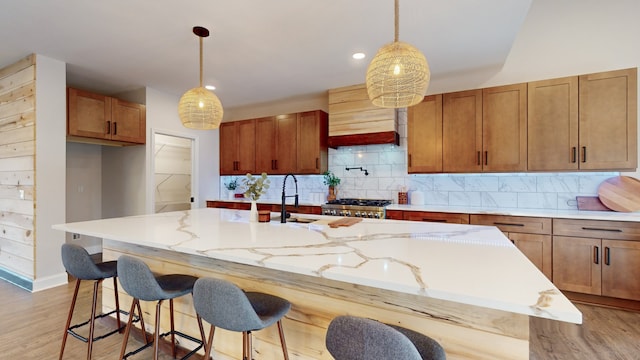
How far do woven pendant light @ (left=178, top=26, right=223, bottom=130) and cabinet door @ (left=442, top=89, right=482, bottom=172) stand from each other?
268 centimetres

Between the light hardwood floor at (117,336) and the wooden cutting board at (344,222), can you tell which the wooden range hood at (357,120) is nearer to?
the wooden cutting board at (344,222)

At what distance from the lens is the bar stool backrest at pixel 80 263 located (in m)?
1.81

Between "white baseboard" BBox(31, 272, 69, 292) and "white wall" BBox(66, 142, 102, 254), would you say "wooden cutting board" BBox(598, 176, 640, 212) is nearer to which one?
"white baseboard" BBox(31, 272, 69, 292)

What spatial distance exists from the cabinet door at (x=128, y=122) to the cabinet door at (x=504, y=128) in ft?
15.1

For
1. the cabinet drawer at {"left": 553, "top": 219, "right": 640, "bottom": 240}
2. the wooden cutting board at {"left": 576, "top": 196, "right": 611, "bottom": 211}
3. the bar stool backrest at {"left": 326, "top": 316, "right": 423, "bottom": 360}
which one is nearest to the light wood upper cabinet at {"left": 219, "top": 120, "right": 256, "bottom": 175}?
the cabinet drawer at {"left": 553, "top": 219, "right": 640, "bottom": 240}

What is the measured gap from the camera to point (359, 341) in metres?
0.91

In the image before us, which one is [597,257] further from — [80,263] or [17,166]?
[17,166]

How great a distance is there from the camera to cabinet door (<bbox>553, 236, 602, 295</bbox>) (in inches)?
108

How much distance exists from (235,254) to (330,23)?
215 centimetres

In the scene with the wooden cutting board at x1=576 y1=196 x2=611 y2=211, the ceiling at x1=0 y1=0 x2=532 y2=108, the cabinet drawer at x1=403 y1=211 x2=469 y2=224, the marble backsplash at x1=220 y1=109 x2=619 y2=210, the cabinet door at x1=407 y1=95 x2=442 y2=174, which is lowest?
the cabinet drawer at x1=403 y1=211 x2=469 y2=224

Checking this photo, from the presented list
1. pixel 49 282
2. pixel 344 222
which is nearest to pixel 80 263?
pixel 344 222

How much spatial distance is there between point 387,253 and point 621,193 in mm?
3279

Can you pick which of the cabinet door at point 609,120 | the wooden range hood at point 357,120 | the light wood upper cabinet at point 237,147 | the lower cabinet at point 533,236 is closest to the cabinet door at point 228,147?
the light wood upper cabinet at point 237,147

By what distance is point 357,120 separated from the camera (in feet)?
13.3
